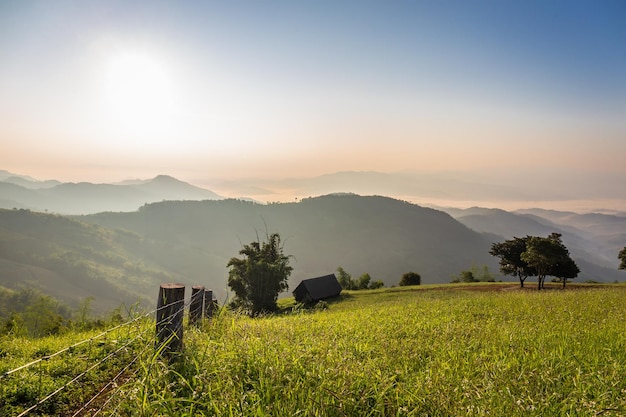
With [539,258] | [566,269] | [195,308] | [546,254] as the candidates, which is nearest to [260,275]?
[539,258]

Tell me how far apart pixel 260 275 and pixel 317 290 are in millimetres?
13857

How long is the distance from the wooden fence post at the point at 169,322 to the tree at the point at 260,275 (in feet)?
173

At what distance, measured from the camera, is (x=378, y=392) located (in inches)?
187

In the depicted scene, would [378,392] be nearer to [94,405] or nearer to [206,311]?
[94,405]

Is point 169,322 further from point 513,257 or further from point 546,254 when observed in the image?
point 513,257

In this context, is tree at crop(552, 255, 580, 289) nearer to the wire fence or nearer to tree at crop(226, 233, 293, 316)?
tree at crop(226, 233, 293, 316)

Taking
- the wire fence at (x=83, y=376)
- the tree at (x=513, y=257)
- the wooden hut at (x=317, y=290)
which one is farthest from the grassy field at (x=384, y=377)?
the wooden hut at (x=317, y=290)

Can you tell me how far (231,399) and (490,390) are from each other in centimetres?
362

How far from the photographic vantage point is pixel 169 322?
212 inches

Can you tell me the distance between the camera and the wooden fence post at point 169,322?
5.43 meters

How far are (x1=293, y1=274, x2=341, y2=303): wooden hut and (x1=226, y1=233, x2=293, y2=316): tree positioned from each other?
20.9 ft

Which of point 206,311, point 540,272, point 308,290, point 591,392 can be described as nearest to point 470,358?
point 591,392

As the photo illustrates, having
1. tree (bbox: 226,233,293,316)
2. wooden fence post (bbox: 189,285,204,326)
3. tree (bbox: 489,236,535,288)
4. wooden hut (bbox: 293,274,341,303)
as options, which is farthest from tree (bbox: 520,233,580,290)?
wooden fence post (bbox: 189,285,204,326)

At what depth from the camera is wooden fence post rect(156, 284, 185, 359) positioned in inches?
214
